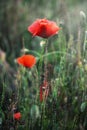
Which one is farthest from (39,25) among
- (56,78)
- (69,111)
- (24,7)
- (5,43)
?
(24,7)

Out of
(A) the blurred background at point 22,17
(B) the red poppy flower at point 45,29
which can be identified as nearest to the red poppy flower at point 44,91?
(B) the red poppy flower at point 45,29

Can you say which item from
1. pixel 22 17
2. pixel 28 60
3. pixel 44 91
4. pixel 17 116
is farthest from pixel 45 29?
→ pixel 22 17

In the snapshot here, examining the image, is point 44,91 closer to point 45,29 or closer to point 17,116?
point 17,116

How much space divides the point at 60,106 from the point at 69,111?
3.2 inches

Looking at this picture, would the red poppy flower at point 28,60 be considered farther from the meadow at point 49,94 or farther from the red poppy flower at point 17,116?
the red poppy flower at point 17,116

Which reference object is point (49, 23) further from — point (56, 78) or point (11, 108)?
point (11, 108)

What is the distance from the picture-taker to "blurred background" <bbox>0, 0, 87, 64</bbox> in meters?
5.30

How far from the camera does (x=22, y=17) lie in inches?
223

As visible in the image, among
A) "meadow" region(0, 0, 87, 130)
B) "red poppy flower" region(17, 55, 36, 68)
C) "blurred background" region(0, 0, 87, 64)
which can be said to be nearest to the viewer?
"meadow" region(0, 0, 87, 130)

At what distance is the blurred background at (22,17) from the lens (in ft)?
17.4

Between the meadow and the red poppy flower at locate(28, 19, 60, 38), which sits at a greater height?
the red poppy flower at locate(28, 19, 60, 38)

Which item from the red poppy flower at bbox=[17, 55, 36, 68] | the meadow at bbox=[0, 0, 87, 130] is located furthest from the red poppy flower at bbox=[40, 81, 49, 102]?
the red poppy flower at bbox=[17, 55, 36, 68]

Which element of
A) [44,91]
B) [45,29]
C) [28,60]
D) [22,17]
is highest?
[45,29]

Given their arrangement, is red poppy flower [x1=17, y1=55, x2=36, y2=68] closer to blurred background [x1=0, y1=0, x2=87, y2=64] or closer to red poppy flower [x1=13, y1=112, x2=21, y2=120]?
red poppy flower [x1=13, y1=112, x2=21, y2=120]
